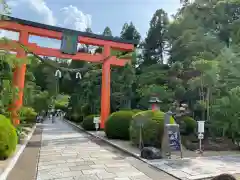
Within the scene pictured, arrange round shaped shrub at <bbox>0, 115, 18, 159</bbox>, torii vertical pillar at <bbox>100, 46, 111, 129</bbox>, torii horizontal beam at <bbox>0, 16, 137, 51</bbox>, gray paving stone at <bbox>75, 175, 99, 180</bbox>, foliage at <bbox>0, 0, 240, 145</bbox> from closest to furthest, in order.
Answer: gray paving stone at <bbox>75, 175, 99, 180</bbox>, round shaped shrub at <bbox>0, 115, 18, 159</bbox>, foliage at <bbox>0, 0, 240, 145</bbox>, torii horizontal beam at <bbox>0, 16, 137, 51</bbox>, torii vertical pillar at <bbox>100, 46, 111, 129</bbox>

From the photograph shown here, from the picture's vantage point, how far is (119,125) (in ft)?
38.5

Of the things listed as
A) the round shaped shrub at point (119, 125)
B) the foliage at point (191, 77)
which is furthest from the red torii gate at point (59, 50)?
the round shaped shrub at point (119, 125)

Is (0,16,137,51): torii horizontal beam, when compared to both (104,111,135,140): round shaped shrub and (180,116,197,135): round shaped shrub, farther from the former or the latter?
(180,116,197,135): round shaped shrub

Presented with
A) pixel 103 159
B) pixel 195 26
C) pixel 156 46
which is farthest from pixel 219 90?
pixel 156 46

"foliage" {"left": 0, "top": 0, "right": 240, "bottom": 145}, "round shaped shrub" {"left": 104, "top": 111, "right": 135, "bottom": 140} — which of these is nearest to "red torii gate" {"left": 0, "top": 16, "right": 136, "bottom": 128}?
"foliage" {"left": 0, "top": 0, "right": 240, "bottom": 145}

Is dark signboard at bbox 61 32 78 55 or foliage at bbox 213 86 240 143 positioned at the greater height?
dark signboard at bbox 61 32 78 55

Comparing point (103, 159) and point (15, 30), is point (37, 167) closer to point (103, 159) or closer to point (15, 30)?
point (103, 159)

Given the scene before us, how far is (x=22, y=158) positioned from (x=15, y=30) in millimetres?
8162

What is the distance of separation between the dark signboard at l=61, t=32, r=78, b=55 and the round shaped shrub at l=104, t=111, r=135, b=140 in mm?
4947

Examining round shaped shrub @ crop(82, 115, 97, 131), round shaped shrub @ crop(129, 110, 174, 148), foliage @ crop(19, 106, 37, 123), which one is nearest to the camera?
round shaped shrub @ crop(129, 110, 174, 148)

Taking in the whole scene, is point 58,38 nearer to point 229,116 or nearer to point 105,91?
point 105,91

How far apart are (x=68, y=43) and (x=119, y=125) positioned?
19.1ft

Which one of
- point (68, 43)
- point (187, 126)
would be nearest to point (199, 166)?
point (187, 126)

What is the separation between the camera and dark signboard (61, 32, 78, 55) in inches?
553
